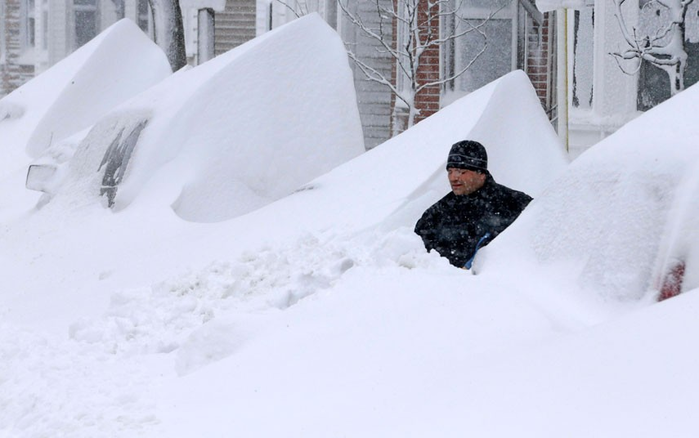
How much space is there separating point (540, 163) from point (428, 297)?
104 inches

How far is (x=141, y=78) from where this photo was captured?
1188 centimetres

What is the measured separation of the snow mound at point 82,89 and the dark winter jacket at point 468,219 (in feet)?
18.8

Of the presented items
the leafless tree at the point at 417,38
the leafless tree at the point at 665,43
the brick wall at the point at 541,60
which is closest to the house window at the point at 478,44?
the leafless tree at the point at 417,38

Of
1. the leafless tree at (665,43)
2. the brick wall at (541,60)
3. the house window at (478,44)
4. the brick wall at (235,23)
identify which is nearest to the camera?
the leafless tree at (665,43)

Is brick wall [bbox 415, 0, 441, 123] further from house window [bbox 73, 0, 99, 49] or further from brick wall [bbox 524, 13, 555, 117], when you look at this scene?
house window [bbox 73, 0, 99, 49]

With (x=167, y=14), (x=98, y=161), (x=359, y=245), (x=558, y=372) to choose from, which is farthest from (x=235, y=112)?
(x=167, y=14)

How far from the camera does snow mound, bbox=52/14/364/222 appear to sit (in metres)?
8.09

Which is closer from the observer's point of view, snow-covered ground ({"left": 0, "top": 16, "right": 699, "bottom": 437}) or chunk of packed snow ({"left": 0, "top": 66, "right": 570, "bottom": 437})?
snow-covered ground ({"left": 0, "top": 16, "right": 699, "bottom": 437})

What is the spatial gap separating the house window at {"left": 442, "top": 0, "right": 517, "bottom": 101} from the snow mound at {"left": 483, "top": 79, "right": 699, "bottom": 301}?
1000cm

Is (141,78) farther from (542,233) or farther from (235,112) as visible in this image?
(542,233)

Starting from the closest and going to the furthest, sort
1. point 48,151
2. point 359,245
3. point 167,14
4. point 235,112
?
point 359,245, point 235,112, point 48,151, point 167,14

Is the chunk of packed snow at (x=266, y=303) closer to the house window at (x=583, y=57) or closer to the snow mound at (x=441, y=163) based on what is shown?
the snow mound at (x=441, y=163)

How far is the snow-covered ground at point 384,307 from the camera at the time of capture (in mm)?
3420

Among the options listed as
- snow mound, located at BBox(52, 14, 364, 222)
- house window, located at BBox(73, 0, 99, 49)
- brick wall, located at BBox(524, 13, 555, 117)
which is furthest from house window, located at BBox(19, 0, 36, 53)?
snow mound, located at BBox(52, 14, 364, 222)
